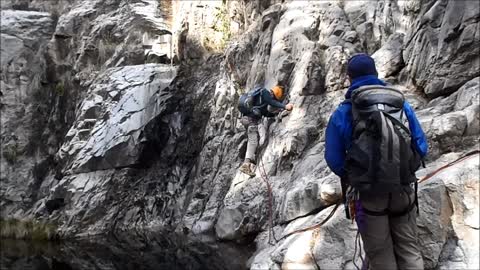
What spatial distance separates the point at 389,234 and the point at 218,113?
40.1 ft

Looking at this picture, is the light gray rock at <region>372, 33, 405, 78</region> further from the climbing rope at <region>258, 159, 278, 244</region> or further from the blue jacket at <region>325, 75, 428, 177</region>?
the blue jacket at <region>325, 75, 428, 177</region>

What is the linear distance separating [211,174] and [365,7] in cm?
655

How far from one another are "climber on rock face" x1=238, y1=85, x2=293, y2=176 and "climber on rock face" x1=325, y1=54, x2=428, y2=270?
6886 mm

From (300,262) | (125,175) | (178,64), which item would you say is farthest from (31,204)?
(300,262)

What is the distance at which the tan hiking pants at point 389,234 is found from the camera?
16.0ft

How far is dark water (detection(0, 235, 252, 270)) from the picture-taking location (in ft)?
36.3

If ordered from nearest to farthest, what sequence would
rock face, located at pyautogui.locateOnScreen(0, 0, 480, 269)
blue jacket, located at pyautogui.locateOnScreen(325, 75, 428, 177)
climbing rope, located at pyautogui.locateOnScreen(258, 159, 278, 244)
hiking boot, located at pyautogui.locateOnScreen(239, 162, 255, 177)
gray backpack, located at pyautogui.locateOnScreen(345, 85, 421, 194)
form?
1. gray backpack, located at pyautogui.locateOnScreen(345, 85, 421, 194)
2. blue jacket, located at pyautogui.locateOnScreen(325, 75, 428, 177)
3. rock face, located at pyautogui.locateOnScreen(0, 0, 480, 269)
4. climbing rope, located at pyautogui.locateOnScreen(258, 159, 278, 244)
5. hiking boot, located at pyautogui.locateOnScreen(239, 162, 255, 177)

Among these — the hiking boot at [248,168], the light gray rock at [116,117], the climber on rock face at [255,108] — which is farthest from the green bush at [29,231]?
the climber on rock face at [255,108]

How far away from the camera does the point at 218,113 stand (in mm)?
16922

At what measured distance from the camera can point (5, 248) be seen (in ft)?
51.9

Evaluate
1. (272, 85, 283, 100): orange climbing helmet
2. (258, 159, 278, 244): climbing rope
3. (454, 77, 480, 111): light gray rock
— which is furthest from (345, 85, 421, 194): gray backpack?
(272, 85, 283, 100): orange climbing helmet

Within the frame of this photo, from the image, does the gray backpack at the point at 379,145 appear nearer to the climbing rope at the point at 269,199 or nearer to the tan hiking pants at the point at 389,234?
the tan hiking pants at the point at 389,234

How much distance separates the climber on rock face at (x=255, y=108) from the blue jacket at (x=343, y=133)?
22.7 feet

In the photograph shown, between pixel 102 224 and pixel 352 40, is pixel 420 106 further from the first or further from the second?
pixel 102 224
